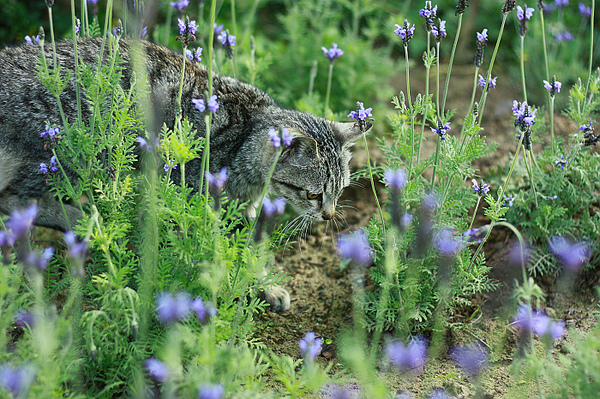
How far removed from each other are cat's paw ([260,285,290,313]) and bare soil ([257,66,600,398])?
0.04 metres

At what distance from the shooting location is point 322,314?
3.09 meters

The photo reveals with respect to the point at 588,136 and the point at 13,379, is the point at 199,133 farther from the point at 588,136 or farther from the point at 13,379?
the point at 588,136

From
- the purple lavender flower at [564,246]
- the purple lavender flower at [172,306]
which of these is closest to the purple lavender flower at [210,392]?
the purple lavender flower at [172,306]

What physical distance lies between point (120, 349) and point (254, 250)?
684mm

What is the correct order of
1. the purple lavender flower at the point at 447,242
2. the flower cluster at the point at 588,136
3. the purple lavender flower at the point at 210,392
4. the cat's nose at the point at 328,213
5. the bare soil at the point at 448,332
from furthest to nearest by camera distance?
the cat's nose at the point at 328,213
the flower cluster at the point at 588,136
the bare soil at the point at 448,332
the purple lavender flower at the point at 447,242
the purple lavender flower at the point at 210,392

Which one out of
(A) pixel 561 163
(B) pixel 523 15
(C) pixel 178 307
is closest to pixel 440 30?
(B) pixel 523 15

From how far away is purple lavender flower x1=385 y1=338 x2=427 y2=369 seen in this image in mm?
2309

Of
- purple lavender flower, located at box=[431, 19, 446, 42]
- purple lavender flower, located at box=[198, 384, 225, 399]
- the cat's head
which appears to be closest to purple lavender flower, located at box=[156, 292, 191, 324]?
purple lavender flower, located at box=[198, 384, 225, 399]

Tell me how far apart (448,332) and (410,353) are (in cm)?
69

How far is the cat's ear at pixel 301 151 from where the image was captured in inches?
120

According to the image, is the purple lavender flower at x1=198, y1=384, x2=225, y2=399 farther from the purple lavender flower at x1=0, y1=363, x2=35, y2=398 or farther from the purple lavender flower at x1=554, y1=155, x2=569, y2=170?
the purple lavender flower at x1=554, y1=155, x2=569, y2=170

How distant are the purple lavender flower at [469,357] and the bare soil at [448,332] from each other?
0.12 feet

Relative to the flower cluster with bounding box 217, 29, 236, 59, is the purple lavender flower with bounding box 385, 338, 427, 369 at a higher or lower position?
lower

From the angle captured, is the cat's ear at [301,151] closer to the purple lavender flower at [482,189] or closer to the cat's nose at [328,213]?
the cat's nose at [328,213]
